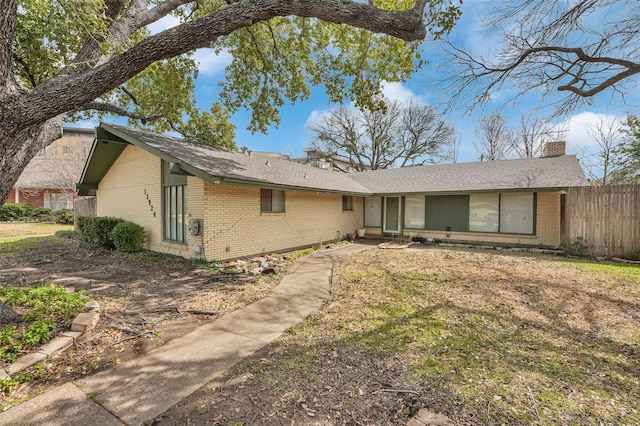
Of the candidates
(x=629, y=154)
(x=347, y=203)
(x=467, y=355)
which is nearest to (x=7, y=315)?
(x=467, y=355)

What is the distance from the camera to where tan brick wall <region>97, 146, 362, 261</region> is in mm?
8305

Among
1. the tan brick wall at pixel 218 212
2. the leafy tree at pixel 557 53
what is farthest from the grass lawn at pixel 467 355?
the leafy tree at pixel 557 53

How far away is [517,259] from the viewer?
938 centimetres

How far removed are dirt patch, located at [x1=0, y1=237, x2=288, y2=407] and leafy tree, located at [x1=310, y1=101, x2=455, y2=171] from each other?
23.9 metres

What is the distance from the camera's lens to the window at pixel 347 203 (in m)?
14.6

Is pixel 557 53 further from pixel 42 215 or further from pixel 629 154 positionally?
pixel 42 215

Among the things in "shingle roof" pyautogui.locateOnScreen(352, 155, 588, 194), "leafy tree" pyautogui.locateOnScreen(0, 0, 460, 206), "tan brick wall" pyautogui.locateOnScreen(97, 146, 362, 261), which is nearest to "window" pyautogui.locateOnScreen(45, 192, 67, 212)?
"leafy tree" pyautogui.locateOnScreen(0, 0, 460, 206)

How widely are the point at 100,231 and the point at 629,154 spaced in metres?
30.9

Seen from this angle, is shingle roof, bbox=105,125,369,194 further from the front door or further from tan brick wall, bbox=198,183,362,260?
the front door

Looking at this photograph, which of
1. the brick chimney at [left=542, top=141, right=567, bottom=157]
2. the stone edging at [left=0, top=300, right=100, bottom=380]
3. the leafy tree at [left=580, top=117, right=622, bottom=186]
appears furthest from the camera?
the leafy tree at [left=580, top=117, right=622, bottom=186]

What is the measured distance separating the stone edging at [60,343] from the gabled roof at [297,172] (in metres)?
3.83

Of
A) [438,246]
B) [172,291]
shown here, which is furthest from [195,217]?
[438,246]

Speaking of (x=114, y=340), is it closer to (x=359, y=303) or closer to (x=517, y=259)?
(x=359, y=303)

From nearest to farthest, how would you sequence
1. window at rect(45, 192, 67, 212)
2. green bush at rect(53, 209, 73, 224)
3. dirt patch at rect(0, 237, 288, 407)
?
dirt patch at rect(0, 237, 288, 407) → green bush at rect(53, 209, 73, 224) → window at rect(45, 192, 67, 212)
